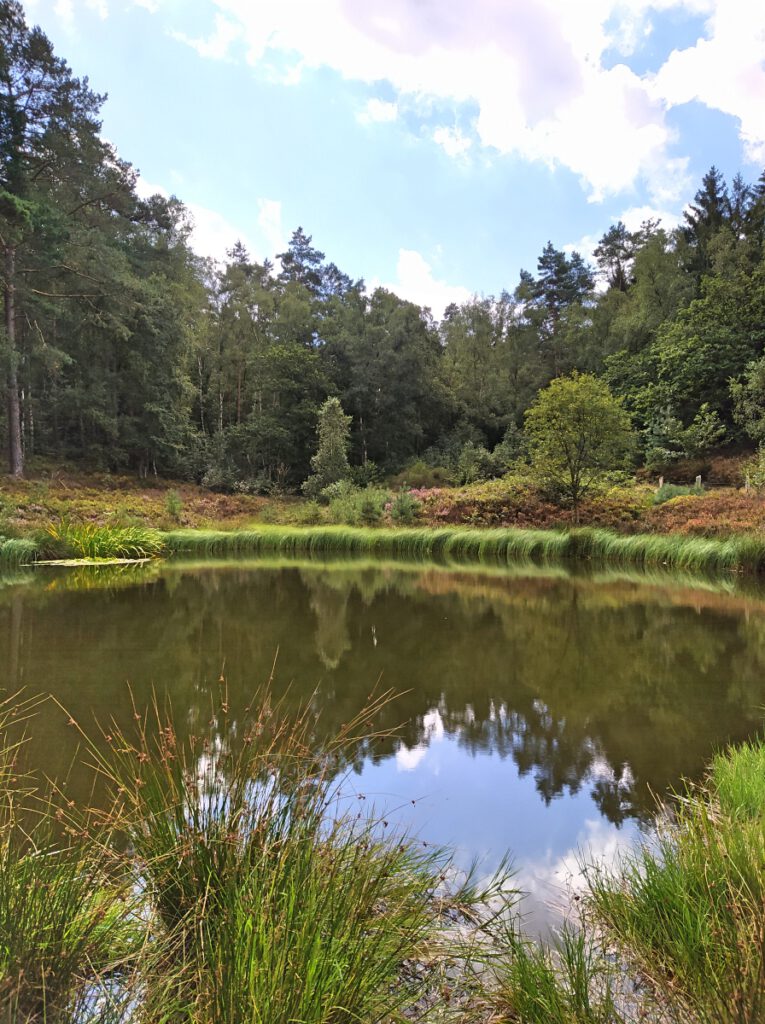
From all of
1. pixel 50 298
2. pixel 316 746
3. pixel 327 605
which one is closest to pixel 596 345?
pixel 50 298

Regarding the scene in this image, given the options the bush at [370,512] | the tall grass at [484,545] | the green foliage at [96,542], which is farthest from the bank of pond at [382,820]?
the bush at [370,512]

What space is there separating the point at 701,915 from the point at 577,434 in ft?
45.2

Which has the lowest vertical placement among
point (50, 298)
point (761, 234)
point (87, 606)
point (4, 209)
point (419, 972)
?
point (87, 606)

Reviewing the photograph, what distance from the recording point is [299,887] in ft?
4.48

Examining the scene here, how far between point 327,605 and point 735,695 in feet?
15.2

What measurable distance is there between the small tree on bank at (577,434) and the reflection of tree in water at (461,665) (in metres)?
6.74

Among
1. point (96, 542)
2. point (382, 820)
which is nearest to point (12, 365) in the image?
point (96, 542)

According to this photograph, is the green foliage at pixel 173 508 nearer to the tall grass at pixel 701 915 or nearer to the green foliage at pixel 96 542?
the green foliage at pixel 96 542

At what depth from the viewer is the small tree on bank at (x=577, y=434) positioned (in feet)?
46.0

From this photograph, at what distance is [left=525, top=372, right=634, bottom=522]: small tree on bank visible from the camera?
1401 cm

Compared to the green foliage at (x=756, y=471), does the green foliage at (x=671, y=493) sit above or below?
below

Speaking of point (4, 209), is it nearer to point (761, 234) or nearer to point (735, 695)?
point (735, 695)

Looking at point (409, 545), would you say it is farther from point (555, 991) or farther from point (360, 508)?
point (555, 991)

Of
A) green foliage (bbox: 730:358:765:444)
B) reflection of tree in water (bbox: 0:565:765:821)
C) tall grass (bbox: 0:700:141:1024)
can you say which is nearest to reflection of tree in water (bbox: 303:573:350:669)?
reflection of tree in water (bbox: 0:565:765:821)
